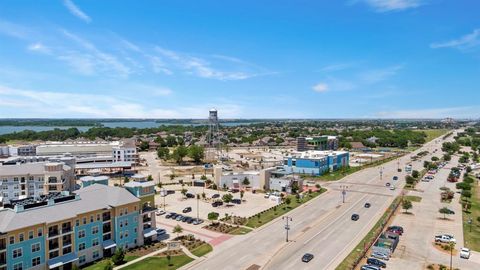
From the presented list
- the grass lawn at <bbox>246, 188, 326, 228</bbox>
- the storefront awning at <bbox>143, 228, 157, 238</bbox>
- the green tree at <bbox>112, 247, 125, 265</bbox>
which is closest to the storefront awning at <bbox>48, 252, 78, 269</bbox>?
the green tree at <bbox>112, 247, 125, 265</bbox>

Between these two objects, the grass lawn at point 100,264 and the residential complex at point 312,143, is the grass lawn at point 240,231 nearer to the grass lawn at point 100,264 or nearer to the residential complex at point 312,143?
the grass lawn at point 100,264

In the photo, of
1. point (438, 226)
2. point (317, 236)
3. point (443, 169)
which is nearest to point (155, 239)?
point (317, 236)

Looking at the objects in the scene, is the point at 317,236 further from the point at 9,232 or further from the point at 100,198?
the point at 9,232

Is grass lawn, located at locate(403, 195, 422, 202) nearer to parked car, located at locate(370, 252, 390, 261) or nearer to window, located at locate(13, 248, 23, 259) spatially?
parked car, located at locate(370, 252, 390, 261)

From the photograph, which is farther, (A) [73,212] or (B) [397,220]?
(B) [397,220]

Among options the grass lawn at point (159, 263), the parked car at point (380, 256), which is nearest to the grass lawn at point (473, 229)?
the parked car at point (380, 256)

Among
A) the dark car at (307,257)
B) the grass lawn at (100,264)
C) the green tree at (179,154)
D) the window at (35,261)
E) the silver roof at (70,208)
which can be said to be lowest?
the grass lawn at (100,264)
